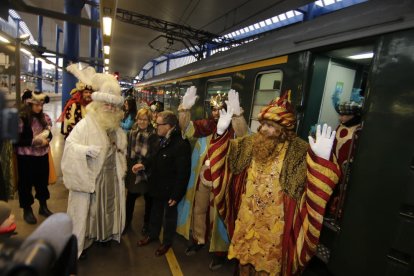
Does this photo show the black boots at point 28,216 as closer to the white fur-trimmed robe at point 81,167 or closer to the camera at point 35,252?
the white fur-trimmed robe at point 81,167

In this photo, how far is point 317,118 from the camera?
3.29 meters

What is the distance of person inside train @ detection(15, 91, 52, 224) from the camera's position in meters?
3.46

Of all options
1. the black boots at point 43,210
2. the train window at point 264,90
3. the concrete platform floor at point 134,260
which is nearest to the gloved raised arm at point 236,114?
the train window at point 264,90

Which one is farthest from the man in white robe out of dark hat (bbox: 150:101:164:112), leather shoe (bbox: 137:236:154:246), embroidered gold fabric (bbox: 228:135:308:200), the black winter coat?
dark hat (bbox: 150:101:164:112)

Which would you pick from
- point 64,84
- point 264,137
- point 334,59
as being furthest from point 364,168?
point 64,84

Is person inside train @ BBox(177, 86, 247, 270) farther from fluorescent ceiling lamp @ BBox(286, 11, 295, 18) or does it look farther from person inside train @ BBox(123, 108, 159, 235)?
fluorescent ceiling lamp @ BBox(286, 11, 295, 18)

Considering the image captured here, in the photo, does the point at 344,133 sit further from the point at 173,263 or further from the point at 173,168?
the point at 173,263

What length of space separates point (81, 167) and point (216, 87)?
3.27 m

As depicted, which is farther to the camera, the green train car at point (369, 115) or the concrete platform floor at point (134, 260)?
the concrete platform floor at point (134, 260)

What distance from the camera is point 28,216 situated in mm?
3676

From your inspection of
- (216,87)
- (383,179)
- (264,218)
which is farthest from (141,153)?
(383,179)

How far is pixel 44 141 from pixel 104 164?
1.28 metres

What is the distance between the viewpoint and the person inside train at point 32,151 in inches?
136

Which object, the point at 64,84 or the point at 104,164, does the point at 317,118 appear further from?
the point at 64,84
